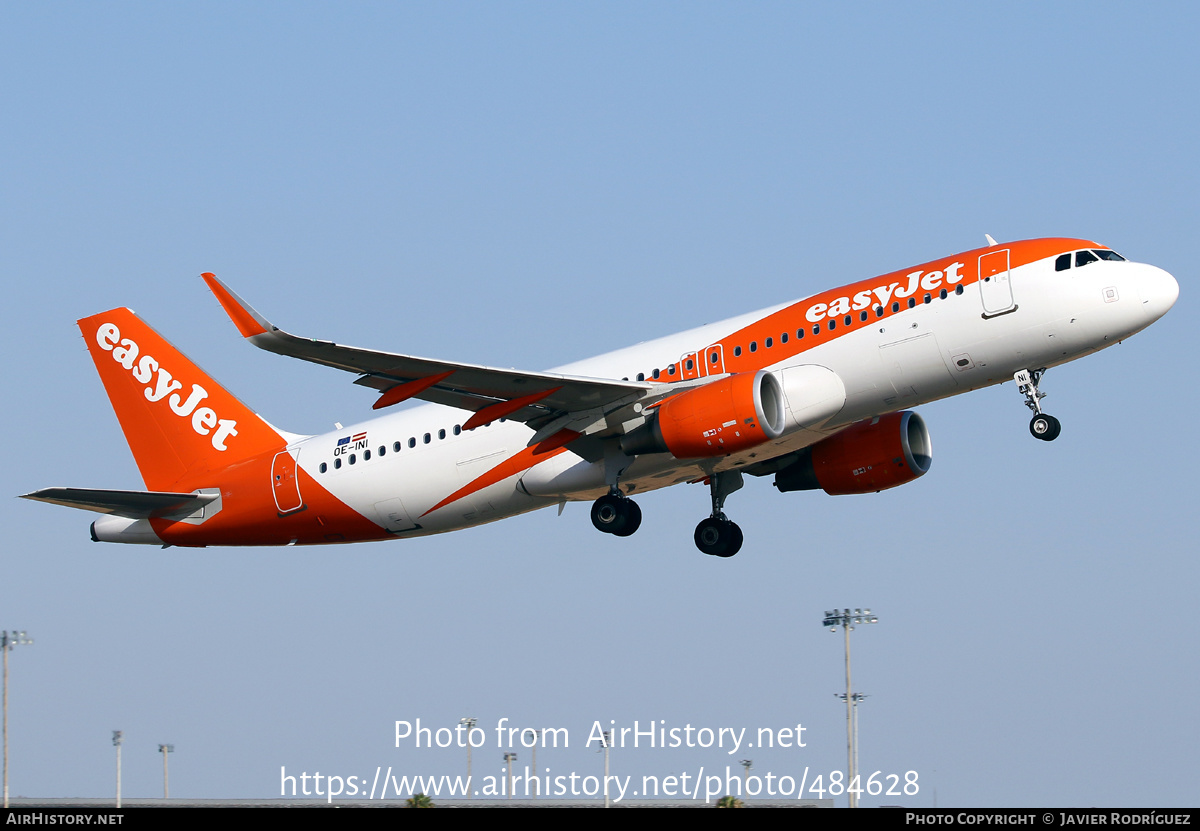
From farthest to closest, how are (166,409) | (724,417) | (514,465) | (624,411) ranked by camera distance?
(166,409) < (514,465) < (624,411) < (724,417)

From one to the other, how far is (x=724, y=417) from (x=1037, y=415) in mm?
6392

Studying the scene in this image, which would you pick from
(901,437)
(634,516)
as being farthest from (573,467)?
(901,437)

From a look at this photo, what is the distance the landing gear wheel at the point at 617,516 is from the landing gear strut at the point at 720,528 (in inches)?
116

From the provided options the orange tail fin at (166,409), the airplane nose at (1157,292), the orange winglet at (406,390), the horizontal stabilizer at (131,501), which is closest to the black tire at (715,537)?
the orange winglet at (406,390)

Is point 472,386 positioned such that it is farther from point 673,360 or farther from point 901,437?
point 901,437

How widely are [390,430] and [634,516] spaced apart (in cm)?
619

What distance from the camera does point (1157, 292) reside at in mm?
27828

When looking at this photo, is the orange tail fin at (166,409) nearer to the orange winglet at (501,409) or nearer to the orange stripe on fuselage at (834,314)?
the orange winglet at (501,409)

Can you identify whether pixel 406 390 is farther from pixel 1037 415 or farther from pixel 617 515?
pixel 1037 415

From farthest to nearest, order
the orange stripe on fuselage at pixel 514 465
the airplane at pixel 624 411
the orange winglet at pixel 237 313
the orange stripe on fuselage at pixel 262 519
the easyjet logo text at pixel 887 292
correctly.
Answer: the orange stripe on fuselage at pixel 262 519
the orange stripe on fuselage at pixel 514 465
the easyjet logo text at pixel 887 292
the airplane at pixel 624 411
the orange winglet at pixel 237 313

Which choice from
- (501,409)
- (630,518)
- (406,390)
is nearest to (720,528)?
(630,518)

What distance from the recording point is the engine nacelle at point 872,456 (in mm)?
33406
